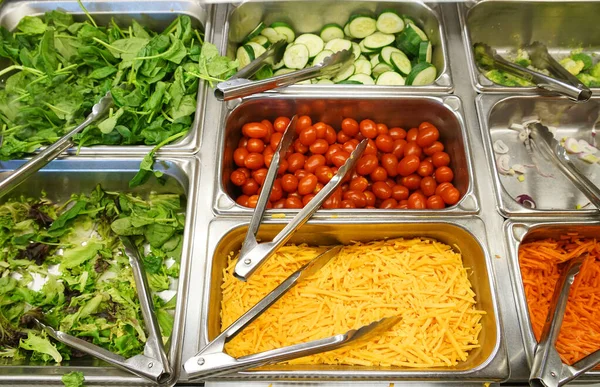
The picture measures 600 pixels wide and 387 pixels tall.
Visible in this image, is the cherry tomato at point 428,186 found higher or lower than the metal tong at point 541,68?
lower

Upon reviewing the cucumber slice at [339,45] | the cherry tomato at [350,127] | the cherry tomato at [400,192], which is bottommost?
the cherry tomato at [400,192]

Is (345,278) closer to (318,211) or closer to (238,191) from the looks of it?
(318,211)

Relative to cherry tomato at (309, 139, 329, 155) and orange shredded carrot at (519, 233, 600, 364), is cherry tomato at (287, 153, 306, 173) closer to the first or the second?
cherry tomato at (309, 139, 329, 155)

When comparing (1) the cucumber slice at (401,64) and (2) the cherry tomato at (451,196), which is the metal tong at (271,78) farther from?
(2) the cherry tomato at (451,196)

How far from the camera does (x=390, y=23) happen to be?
8.71 feet

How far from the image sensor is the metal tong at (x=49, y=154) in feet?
6.68

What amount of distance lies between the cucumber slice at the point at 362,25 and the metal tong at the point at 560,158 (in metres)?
1.07

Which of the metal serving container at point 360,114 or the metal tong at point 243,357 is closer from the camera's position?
the metal tong at point 243,357

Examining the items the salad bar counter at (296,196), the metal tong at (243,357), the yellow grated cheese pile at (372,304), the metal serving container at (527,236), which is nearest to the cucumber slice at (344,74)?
the salad bar counter at (296,196)

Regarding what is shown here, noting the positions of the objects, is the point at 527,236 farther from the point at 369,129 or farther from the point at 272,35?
the point at 272,35

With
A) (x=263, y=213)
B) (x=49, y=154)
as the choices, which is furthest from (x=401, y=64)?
(x=49, y=154)

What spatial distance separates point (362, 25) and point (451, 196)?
1.23 metres

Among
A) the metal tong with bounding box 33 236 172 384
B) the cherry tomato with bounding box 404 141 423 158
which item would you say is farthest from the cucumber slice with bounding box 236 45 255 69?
the metal tong with bounding box 33 236 172 384

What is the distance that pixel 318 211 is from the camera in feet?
6.57
